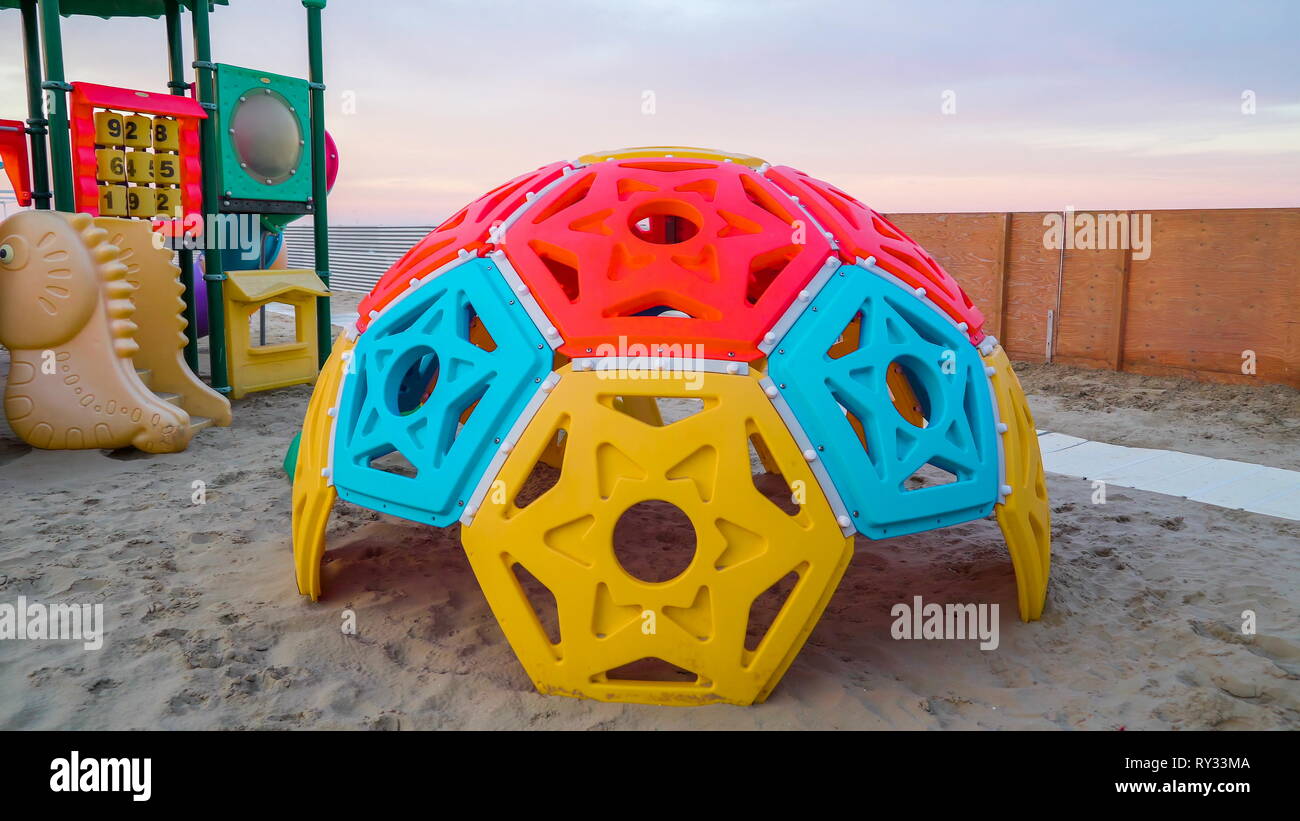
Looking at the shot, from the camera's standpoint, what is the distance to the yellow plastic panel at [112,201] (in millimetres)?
8461

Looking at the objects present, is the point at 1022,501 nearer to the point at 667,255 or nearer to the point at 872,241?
the point at 872,241

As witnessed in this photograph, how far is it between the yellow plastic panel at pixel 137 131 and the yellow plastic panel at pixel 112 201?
48cm

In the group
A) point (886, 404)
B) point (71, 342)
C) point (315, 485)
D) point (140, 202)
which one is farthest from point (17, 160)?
point (886, 404)

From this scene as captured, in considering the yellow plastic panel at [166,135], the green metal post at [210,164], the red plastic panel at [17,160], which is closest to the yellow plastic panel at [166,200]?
Answer: the green metal post at [210,164]

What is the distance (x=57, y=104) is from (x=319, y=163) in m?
2.94

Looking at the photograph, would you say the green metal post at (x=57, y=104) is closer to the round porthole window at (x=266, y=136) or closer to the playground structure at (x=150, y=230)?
the playground structure at (x=150, y=230)

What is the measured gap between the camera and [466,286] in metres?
3.61

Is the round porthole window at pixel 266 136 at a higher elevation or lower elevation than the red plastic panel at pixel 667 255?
higher

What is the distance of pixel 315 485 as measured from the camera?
386 centimetres

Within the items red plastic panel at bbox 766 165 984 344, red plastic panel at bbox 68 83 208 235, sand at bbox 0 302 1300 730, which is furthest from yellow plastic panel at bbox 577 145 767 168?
red plastic panel at bbox 68 83 208 235

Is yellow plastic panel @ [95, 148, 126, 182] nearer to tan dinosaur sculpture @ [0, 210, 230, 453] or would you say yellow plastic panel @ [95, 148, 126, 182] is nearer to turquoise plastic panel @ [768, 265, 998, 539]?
tan dinosaur sculpture @ [0, 210, 230, 453]
